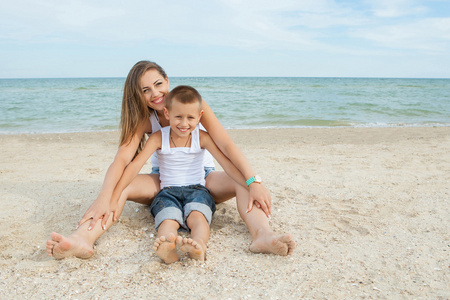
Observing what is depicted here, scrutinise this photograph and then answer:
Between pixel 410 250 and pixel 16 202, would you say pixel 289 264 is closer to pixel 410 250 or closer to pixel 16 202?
pixel 410 250

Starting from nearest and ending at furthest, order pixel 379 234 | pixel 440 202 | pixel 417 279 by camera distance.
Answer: pixel 417 279 < pixel 379 234 < pixel 440 202

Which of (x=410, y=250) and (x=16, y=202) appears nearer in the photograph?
(x=410, y=250)

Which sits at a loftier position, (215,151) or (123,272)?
(215,151)

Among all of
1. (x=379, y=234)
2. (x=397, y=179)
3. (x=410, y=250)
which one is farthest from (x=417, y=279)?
(x=397, y=179)

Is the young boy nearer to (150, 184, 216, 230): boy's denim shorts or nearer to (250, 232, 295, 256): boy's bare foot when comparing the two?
(150, 184, 216, 230): boy's denim shorts

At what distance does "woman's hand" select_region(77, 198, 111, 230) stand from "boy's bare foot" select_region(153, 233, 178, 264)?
56 cm

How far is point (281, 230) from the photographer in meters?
2.71

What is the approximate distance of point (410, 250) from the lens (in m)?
2.28

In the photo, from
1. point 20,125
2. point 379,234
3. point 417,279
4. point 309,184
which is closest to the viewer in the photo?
point 417,279

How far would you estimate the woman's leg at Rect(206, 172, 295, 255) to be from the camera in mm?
2172

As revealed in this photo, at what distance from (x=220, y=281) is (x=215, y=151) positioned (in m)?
1.12

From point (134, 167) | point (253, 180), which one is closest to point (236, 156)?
point (253, 180)

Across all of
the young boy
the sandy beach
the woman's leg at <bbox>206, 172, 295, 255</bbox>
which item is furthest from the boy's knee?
the woman's leg at <bbox>206, 172, 295, 255</bbox>

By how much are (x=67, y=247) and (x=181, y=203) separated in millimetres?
879
